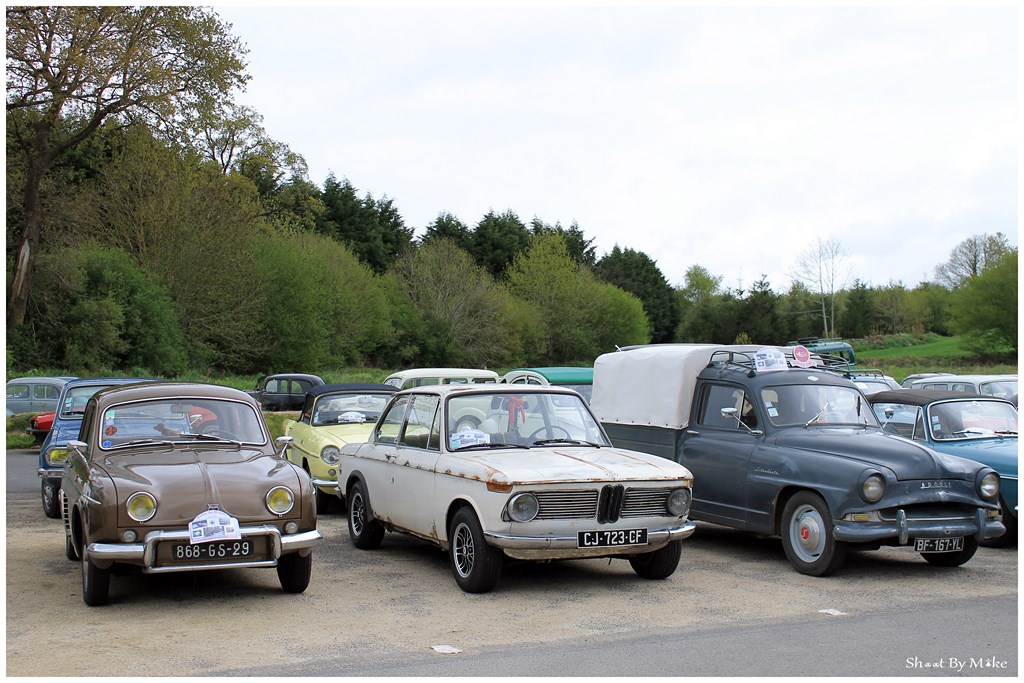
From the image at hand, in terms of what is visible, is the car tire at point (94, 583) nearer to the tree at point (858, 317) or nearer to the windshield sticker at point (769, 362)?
the windshield sticker at point (769, 362)

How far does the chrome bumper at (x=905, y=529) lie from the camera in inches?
348

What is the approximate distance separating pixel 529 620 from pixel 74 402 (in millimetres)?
8644

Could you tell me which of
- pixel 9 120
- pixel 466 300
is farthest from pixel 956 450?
pixel 466 300

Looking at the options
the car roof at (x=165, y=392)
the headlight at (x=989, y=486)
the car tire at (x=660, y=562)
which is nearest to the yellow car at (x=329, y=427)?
the car roof at (x=165, y=392)

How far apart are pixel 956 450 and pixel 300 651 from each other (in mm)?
7884

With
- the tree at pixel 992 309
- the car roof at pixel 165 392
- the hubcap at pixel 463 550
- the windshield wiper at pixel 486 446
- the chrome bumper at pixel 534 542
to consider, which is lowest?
the hubcap at pixel 463 550

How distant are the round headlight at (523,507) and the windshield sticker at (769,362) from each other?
3936 millimetres

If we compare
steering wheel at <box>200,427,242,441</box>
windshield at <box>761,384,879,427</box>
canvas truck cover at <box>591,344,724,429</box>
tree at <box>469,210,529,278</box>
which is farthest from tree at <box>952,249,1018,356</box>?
steering wheel at <box>200,427,242,441</box>

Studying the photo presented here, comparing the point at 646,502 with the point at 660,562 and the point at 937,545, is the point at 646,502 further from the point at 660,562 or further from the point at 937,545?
the point at 937,545

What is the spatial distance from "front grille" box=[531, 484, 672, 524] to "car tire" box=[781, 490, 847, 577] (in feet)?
5.56

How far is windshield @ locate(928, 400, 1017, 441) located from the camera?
11445 mm

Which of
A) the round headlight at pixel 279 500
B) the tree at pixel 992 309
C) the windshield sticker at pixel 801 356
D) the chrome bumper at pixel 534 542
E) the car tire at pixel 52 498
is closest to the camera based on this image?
the round headlight at pixel 279 500

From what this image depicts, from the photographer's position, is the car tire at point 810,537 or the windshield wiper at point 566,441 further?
the windshield wiper at point 566,441

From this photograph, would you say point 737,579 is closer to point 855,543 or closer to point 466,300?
point 855,543
